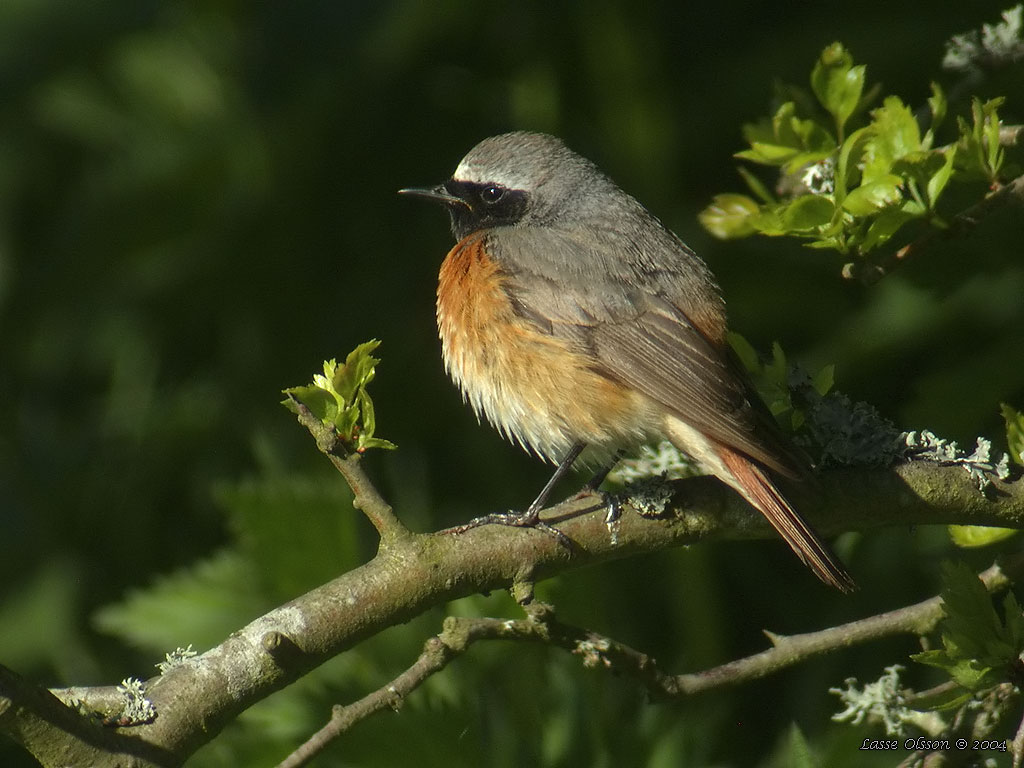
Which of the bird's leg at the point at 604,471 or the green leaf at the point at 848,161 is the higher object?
the green leaf at the point at 848,161

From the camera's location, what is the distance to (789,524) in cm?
321

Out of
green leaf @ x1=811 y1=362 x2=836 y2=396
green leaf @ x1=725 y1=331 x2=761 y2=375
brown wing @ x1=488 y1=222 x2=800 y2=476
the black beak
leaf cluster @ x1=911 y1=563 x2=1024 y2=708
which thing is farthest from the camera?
the black beak

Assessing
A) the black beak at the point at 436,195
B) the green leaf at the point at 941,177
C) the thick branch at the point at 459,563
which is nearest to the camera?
the thick branch at the point at 459,563

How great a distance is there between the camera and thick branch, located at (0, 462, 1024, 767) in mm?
2580

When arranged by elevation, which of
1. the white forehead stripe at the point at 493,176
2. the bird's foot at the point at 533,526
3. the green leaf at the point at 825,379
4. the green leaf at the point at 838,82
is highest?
the white forehead stripe at the point at 493,176

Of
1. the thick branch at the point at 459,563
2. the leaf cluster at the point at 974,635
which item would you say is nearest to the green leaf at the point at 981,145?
the thick branch at the point at 459,563

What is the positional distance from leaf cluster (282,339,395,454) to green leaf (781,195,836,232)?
1.02m

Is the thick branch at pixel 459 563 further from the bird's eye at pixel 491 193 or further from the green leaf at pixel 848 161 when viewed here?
the bird's eye at pixel 491 193

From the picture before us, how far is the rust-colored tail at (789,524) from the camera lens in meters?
3.20

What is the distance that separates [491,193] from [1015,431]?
218 cm

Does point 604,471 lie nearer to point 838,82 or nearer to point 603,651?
point 603,651

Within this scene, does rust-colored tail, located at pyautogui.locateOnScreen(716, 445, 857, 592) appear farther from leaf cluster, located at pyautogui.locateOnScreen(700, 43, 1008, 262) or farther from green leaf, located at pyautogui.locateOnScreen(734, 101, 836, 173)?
green leaf, located at pyautogui.locateOnScreen(734, 101, 836, 173)

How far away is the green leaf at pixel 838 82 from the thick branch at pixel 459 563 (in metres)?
0.93

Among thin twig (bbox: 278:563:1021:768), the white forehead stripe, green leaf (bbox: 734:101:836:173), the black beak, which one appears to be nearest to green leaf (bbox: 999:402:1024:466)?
thin twig (bbox: 278:563:1021:768)
